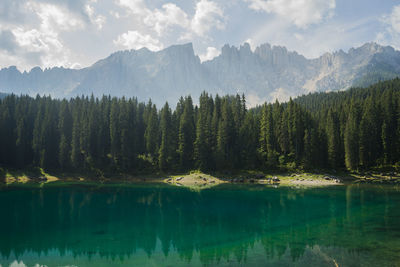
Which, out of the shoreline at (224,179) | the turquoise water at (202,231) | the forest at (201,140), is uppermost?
the forest at (201,140)

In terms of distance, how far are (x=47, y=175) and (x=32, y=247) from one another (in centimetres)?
6773

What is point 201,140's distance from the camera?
280 feet

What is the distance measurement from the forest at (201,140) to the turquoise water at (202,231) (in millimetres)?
35706

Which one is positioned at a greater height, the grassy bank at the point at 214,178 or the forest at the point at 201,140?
the forest at the point at 201,140

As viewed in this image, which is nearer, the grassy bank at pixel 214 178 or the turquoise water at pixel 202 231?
the turquoise water at pixel 202 231

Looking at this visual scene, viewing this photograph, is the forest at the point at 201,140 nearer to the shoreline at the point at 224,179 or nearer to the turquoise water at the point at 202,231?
the shoreline at the point at 224,179

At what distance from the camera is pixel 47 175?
8312 centimetres

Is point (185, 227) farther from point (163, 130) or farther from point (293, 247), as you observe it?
Result: point (163, 130)

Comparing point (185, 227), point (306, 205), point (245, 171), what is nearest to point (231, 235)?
point (185, 227)

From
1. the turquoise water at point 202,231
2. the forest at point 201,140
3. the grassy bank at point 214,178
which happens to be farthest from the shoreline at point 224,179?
the turquoise water at point 202,231

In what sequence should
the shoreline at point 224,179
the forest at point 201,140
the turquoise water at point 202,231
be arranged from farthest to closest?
1. the forest at point 201,140
2. the shoreline at point 224,179
3. the turquoise water at point 202,231

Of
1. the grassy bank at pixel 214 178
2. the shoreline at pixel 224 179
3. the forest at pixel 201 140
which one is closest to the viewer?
the shoreline at pixel 224 179

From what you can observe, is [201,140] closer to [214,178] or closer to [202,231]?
[214,178]

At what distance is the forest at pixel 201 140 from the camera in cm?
8444
